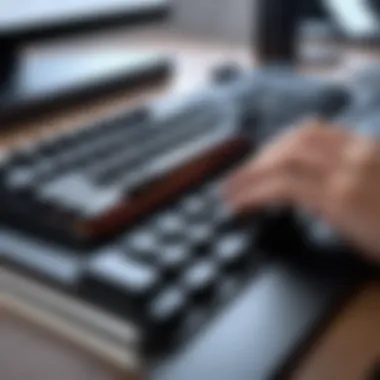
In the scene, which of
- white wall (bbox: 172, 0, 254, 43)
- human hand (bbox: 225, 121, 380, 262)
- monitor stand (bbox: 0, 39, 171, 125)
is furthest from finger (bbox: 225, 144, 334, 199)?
white wall (bbox: 172, 0, 254, 43)

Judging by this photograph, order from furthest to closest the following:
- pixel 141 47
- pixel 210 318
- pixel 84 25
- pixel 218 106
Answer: pixel 141 47 < pixel 84 25 < pixel 218 106 < pixel 210 318

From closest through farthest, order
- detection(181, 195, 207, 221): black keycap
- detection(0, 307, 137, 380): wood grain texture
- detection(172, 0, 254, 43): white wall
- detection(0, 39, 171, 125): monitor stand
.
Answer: detection(0, 307, 137, 380): wood grain texture, detection(181, 195, 207, 221): black keycap, detection(0, 39, 171, 125): monitor stand, detection(172, 0, 254, 43): white wall

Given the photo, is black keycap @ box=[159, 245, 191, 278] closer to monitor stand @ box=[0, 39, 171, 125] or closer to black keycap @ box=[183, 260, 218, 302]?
black keycap @ box=[183, 260, 218, 302]

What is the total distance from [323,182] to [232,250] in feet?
0.37

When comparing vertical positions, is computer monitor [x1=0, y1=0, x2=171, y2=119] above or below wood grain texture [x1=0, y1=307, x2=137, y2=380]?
above

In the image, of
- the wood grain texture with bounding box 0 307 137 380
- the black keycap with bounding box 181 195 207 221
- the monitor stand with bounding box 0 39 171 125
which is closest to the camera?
the wood grain texture with bounding box 0 307 137 380

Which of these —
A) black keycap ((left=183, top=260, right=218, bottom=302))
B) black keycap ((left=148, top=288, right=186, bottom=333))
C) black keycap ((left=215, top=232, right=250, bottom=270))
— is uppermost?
black keycap ((left=215, top=232, right=250, bottom=270))

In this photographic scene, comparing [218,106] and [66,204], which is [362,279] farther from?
[218,106]

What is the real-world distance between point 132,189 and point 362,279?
155mm

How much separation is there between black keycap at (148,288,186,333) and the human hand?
0.12 m

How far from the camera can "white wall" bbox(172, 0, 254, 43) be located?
1552 mm

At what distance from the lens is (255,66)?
1.00 m

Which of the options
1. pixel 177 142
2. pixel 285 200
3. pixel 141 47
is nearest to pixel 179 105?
pixel 177 142

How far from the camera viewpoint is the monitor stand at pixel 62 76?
29.4 inches
